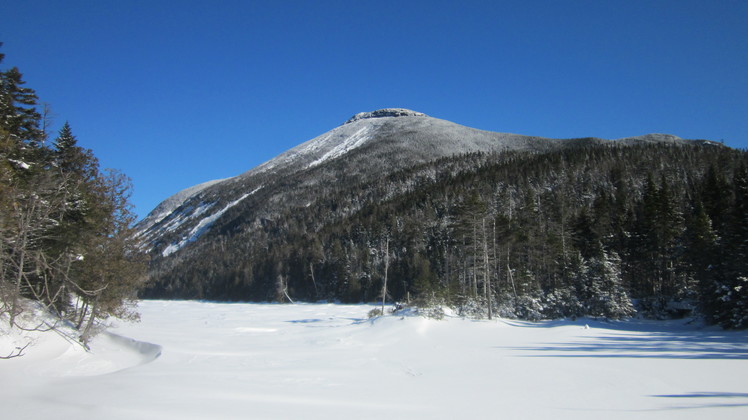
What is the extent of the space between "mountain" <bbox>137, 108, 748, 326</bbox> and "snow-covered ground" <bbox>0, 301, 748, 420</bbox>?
9.70m

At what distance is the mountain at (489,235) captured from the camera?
31562 mm

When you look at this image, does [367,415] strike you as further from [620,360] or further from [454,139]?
[454,139]

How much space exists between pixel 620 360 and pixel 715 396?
458cm

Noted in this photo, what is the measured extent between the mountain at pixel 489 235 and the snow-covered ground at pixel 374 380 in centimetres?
→ 970

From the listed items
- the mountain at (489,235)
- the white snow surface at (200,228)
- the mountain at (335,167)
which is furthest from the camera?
the white snow surface at (200,228)

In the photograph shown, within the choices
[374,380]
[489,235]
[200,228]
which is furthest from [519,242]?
[200,228]

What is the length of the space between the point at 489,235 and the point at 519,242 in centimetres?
737

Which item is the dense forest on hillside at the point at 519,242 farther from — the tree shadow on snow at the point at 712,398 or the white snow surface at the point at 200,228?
the white snow surface at the point at 200,228

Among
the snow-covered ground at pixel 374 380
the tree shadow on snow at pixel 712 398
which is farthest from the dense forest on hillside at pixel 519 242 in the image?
the tree shadow on snow at pixel 712 398

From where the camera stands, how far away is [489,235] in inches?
1474

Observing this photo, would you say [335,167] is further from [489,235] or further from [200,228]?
[489,235]

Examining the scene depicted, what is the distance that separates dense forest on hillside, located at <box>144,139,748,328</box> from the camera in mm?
30438

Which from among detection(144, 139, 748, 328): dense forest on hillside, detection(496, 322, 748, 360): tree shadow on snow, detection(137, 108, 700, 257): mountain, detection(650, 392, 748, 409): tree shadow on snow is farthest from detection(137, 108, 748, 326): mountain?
detection(650, 392, 748, 409): tree shadow on snow

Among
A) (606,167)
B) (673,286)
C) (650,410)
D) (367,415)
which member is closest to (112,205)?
(367,415)
